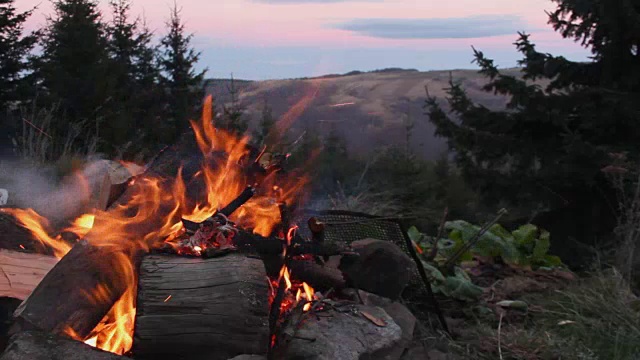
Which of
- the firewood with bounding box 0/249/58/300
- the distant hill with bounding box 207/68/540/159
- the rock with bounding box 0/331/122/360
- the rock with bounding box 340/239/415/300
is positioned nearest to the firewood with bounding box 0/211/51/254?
the firewood with bounding box 0/249/58/300

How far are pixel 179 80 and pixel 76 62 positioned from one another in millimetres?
4771

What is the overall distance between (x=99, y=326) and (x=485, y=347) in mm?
2071

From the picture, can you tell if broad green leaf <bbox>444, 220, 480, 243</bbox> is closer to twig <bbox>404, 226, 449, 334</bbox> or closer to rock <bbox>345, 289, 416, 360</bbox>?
twig <bbox>404, 226, 449, 334</bbox>

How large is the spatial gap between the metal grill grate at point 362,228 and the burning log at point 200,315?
127 centimetres

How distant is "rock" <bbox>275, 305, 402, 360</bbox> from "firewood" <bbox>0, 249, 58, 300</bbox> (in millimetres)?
1308

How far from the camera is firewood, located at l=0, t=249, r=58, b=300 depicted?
3.17 metres

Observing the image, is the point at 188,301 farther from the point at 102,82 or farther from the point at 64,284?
the point at 102,82

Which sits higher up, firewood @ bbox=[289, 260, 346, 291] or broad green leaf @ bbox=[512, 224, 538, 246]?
firewood @ bbox=[289, 260, 346, 291]

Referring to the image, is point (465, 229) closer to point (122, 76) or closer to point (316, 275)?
point (316, 275)

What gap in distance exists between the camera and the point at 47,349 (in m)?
2.46

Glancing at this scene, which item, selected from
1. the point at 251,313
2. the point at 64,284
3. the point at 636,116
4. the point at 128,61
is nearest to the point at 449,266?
the point at 251,313

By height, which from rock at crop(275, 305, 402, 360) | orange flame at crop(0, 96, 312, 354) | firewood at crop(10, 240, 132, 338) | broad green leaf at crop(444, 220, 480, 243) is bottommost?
broad green leaf at crop(444, 220, 480, 243)

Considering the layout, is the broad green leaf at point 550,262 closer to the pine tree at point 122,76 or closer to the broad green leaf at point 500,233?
the broad green leaf at point 500,233

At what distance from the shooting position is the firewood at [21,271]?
10.4ft
